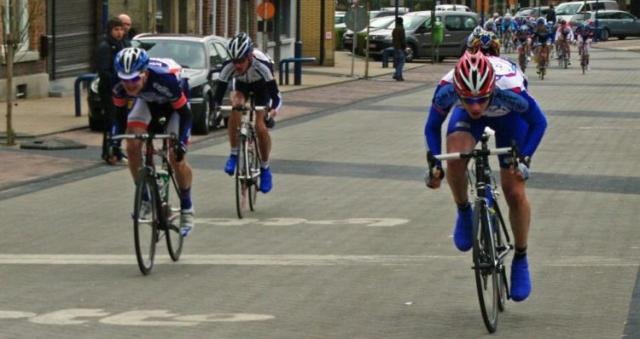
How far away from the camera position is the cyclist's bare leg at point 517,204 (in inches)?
376

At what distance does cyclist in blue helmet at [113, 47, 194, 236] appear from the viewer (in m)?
11.4

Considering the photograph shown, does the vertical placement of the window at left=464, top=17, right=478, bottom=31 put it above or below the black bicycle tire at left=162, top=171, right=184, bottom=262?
below

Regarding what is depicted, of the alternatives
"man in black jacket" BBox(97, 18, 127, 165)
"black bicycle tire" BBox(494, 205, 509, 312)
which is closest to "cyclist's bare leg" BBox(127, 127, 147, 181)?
"black bicycle tire" BBox(494, 205, 509, 312)

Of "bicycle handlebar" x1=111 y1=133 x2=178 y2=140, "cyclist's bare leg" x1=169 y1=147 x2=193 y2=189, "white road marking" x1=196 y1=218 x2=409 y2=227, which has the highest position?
"bicycle handlebar" x1=111 y1=133 x2=178 y2=140

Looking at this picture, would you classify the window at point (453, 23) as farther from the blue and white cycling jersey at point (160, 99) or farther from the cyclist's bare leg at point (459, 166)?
the cyclist's bare leg at point (459, 166)

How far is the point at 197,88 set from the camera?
25016 millimetres

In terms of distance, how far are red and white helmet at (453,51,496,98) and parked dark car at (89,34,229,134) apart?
1572 centimetres

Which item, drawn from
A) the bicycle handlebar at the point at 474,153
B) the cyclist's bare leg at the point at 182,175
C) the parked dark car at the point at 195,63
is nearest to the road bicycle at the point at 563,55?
the parked dark car at the point at 195,63

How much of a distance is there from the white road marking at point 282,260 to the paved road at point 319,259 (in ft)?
0.07

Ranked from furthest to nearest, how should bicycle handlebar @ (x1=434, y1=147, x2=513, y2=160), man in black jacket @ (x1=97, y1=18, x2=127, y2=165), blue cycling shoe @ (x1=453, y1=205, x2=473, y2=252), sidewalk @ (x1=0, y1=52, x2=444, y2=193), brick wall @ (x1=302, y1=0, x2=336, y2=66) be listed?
brick wall @ (x1=302, y1=0, x2=336, y2=66) < man in black jacket @ (x1=97, y1=18, x2=127, y2=165) < sidewalk @ (x1=0, y1=52, x2=444, y2=193) < blue cycling shoe @ (x1=453, y1=205, x2=473, y2=252) < bicycle handlebar @ (x1=434, y1=147, x2=513, y2=160)

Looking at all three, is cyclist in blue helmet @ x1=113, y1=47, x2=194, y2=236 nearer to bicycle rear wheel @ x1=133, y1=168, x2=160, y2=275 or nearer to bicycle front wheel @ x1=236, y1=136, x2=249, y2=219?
bicycle rear wheel @ x1=133, y1=168, x2=160, y2=275

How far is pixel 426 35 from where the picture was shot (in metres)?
59.0

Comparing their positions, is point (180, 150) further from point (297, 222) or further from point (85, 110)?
point (85, 110)

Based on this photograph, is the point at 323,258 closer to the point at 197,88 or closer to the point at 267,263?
the point at 267,263
